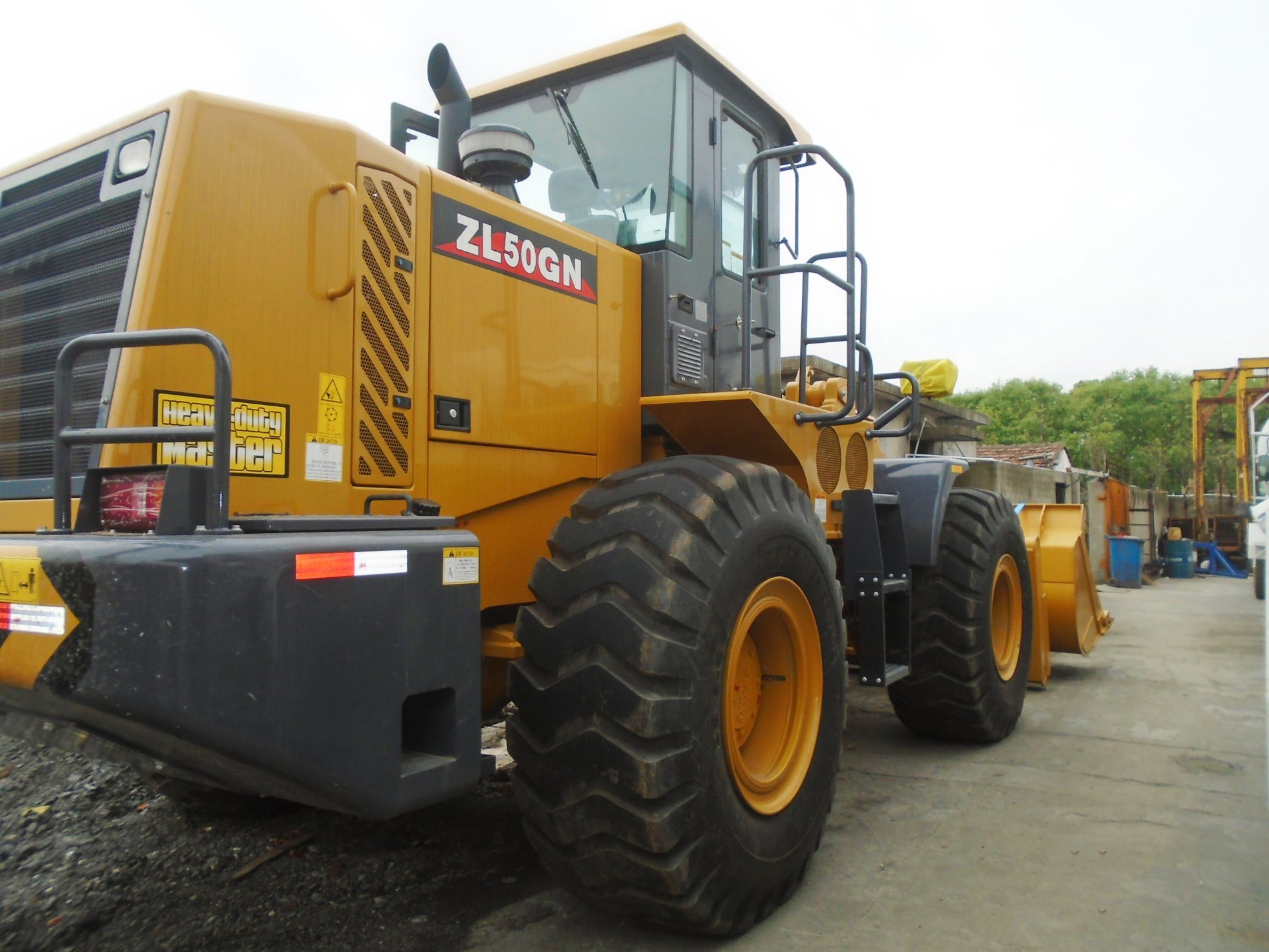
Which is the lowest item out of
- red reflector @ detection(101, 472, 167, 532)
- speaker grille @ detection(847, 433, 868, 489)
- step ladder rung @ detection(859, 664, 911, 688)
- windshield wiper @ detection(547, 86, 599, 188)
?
step ladder rung @ detection(859, 664, 911, 688)

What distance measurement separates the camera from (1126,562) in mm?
18344

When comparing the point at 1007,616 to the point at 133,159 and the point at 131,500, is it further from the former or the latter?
the point at 133,159

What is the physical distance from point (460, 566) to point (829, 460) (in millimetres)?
2353

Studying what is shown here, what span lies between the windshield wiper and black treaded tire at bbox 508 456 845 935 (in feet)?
5.27

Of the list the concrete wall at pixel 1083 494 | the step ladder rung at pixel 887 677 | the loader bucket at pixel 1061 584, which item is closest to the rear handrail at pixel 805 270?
the step ladder rung at pixel 887 677

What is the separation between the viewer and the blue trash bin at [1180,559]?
72.4 feet

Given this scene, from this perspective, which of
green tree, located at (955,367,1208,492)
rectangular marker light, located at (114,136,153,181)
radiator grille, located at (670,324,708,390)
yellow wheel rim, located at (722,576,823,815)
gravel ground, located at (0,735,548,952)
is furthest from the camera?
green tree, located at (955,367,1208,492)

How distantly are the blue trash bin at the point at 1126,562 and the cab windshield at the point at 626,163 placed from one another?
16.9 m

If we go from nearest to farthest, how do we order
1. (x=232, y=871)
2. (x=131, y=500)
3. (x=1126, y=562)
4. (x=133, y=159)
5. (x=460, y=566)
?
(x=131, y=500)
(x=460, y=566)
(x=133, y=159)
(x=232, y=871)
(x=1126, y=562)

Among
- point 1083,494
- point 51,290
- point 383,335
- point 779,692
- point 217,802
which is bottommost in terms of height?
point 217,802

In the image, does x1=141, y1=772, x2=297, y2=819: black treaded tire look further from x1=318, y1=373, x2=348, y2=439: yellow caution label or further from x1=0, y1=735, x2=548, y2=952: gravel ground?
x1=318, y1=373, x2=348, y2=439: yellow caution label

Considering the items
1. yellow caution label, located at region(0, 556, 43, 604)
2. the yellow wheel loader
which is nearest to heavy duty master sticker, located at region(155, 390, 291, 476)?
the yellow wheel loader

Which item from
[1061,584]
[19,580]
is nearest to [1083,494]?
[1061,584]

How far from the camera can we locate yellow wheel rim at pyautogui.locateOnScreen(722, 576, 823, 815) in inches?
129
